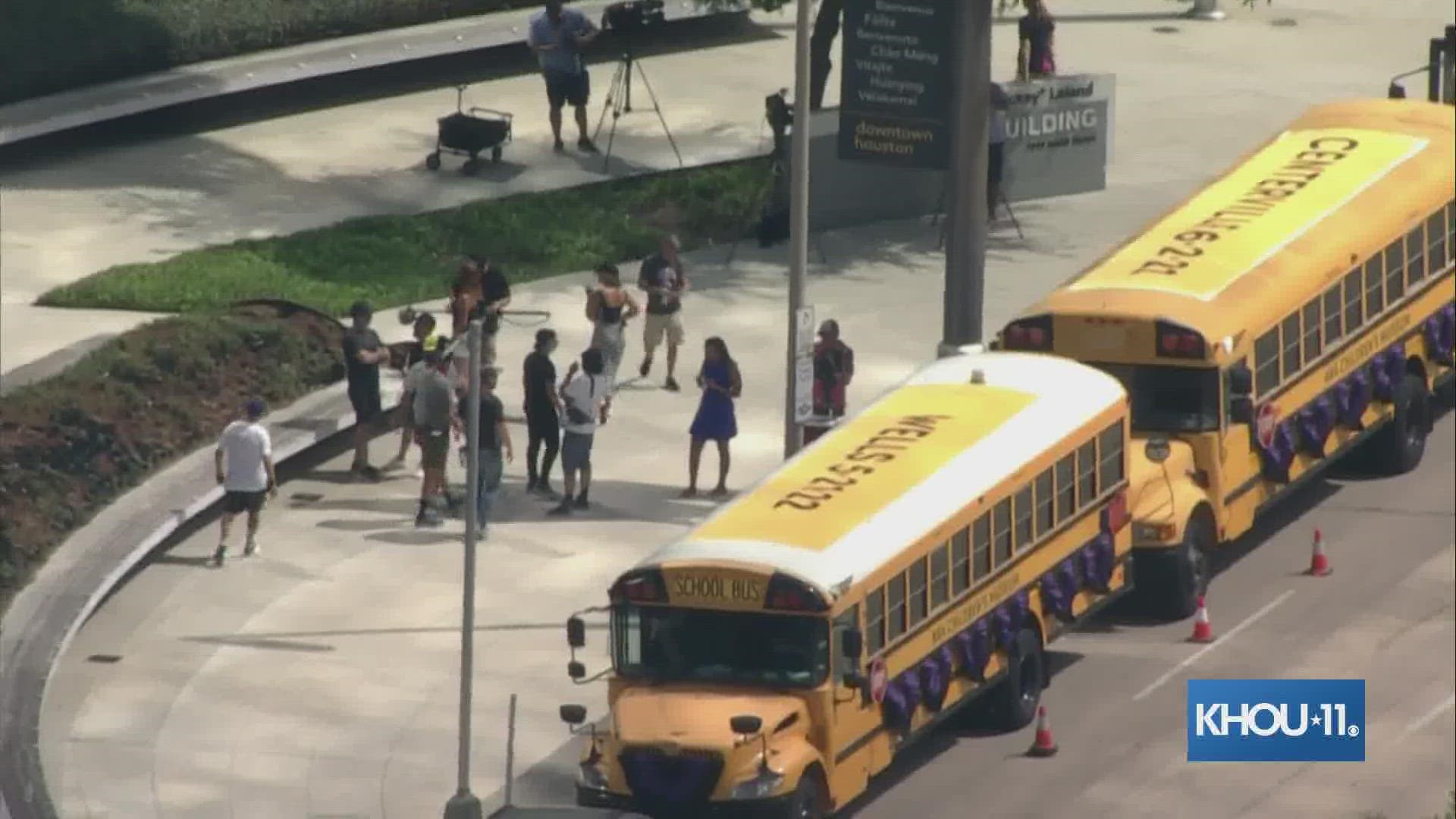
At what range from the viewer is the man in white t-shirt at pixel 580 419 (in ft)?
115

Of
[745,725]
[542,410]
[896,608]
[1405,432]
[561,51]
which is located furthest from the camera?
[561,51]

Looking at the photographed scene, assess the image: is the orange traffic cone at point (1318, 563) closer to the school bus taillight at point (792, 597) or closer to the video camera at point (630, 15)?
the school bus taillight at point (792, 597)

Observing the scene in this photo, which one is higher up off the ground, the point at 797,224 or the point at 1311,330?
the point at 797,224

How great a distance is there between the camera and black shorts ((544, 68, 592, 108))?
152 ft

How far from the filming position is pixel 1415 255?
37.0m

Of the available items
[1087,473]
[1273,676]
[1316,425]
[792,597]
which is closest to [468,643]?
[792,597]

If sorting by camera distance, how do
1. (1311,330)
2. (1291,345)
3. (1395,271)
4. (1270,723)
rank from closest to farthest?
(1270,723) → (1291,345) → (1311,330) → (1395,271)

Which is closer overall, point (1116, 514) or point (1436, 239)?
point (1116, 514)

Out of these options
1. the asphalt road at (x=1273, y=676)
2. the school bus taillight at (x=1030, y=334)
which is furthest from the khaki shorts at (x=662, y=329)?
the asphalt road at (x=1273, y=676)

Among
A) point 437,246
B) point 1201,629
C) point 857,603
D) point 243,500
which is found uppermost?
point 857,603

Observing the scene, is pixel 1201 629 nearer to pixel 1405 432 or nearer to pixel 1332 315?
pixel 1332 315

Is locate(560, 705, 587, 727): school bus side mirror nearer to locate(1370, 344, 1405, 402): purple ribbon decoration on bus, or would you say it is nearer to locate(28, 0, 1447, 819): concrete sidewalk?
locate(28, 0, 1447, 819): concrete sidewalk

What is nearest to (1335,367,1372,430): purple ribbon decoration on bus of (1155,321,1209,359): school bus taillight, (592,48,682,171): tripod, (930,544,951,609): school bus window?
(1155,321,1209,359): school bus taillight

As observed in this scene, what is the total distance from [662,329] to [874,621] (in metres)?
11.4
